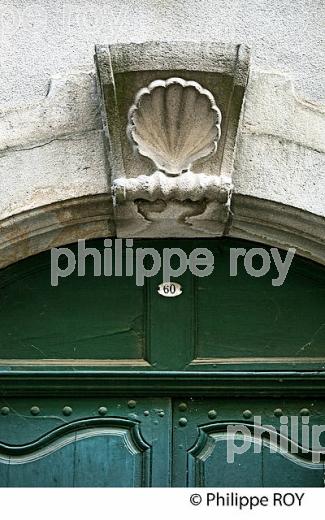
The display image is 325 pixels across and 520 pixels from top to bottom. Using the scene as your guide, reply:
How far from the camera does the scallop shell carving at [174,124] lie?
433cm

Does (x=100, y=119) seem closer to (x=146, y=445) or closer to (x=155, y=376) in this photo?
(x=155, y=376)

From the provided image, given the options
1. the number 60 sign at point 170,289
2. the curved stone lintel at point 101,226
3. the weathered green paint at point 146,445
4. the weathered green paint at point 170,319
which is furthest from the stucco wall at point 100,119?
the weathered green paint at point 146,445

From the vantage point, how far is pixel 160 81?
432 centimetres

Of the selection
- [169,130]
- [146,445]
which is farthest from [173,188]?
[146,445]

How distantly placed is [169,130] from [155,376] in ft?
2.44

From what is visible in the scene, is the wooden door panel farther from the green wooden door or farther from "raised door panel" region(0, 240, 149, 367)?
"raised door panel" region(0, 240, 149, 367)

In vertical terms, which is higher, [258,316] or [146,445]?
[258,316]

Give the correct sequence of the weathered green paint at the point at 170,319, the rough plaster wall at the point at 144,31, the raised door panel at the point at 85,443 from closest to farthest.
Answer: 1. the raised door panel at the point at 85,443
2. the weathered green paint at the point at 170,319
3. the rough plaster wall at the point at 144,31

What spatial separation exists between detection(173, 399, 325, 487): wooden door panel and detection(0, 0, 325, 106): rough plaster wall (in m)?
1.00
